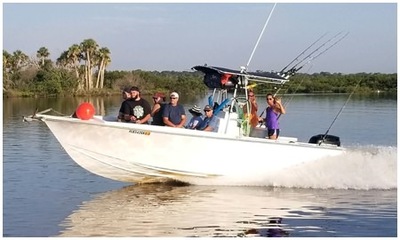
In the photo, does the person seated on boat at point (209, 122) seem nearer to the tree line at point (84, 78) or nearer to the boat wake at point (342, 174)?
the boat wake at point (342, 174)

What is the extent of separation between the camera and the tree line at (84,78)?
68.1 meters

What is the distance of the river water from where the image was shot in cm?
918

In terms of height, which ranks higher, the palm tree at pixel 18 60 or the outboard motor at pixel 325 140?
the palm tree at pixel 18 60

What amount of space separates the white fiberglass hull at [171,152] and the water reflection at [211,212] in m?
0.31

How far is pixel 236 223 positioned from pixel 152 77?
2649 inches

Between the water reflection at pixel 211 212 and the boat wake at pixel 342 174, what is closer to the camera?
the water reflection at pixel 211 212

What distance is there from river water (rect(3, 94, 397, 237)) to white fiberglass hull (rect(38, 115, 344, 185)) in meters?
0.27

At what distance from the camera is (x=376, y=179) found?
1261 centimetres

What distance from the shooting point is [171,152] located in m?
11.7

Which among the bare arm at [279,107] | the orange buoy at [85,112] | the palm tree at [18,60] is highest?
the palm tree at [18,60]

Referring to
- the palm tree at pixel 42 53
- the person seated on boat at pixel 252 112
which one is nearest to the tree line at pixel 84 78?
the palm tree at pixel 42 53

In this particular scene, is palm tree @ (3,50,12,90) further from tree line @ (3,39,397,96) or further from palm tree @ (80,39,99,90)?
palm tree @ (80,39,99,90)

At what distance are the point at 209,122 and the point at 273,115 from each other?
4.09 feet

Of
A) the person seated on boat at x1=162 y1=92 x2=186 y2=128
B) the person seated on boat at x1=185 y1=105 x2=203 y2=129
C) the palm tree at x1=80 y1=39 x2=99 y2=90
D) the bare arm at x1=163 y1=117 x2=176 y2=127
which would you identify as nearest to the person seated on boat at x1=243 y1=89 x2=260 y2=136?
the person seated on boat at x1=185 y1=105 x2=203 y2=129
